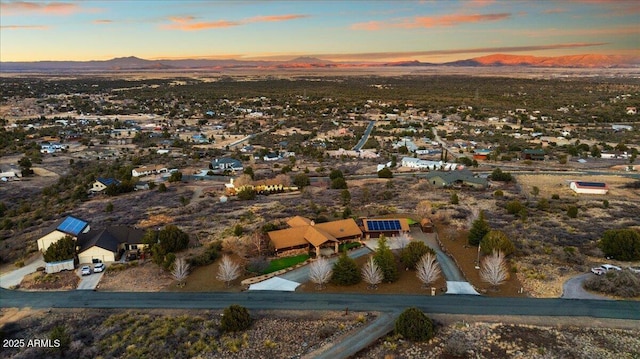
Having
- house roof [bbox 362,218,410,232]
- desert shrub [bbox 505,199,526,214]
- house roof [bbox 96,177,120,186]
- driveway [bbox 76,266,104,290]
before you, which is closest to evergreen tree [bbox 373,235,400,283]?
house roof [bbox 362,218,410,232]

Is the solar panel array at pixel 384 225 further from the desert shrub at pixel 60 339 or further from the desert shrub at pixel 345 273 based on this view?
the desert shrub at pixel 60 339

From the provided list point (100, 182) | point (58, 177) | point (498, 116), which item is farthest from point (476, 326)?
point (498, 116)

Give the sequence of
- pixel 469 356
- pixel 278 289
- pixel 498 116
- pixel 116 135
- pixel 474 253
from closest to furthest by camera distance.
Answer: pixel 469 356, pixel 278 289, pixel 474 253, pixel 116 135, pixel 498 116

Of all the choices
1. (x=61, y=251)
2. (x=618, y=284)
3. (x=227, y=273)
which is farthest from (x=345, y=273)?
(x=61, y=251)

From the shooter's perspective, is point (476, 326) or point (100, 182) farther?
point (100, 182)

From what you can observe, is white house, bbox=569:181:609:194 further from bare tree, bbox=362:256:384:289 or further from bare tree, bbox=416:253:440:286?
bare tree, bbox=362:256:384:289

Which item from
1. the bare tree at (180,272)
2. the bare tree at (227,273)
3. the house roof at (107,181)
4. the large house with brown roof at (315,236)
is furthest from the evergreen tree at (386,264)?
the house roof at (107,181)

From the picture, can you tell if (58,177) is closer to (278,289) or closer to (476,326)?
(278,289)
